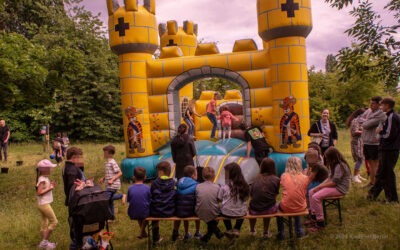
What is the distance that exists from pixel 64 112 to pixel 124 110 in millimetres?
13033

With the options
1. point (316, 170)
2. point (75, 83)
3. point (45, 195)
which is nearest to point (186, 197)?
point (316, 170)

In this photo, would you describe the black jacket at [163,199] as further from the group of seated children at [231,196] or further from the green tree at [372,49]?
the green tree at [372,49]

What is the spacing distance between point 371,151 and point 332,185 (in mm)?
2049

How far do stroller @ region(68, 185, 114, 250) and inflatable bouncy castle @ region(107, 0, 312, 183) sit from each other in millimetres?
3717

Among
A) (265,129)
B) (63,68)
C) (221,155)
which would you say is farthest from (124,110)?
(265,129)

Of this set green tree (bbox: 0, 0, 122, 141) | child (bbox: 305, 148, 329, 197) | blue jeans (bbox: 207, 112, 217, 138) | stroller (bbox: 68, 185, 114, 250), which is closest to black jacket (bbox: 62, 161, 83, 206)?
stroller (bbox: 68, 185, 114, 250)

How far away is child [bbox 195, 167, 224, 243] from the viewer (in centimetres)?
430

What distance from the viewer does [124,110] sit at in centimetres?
898

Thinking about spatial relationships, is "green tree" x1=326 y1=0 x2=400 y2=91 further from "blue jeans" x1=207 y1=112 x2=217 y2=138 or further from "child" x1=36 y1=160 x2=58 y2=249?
"blue jeans" x1=207 y1=112 x2=217 y2=138

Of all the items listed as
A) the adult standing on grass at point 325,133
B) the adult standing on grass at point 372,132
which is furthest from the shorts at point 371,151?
the adult standing on grass at point 325,133

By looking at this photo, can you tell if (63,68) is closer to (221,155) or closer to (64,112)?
(221,155)

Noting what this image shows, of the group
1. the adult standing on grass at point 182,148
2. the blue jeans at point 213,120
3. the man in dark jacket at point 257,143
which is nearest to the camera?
the adult standing on grass at point 182,148

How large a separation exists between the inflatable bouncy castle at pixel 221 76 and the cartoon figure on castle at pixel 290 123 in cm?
2

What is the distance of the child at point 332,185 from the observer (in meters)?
4.67
